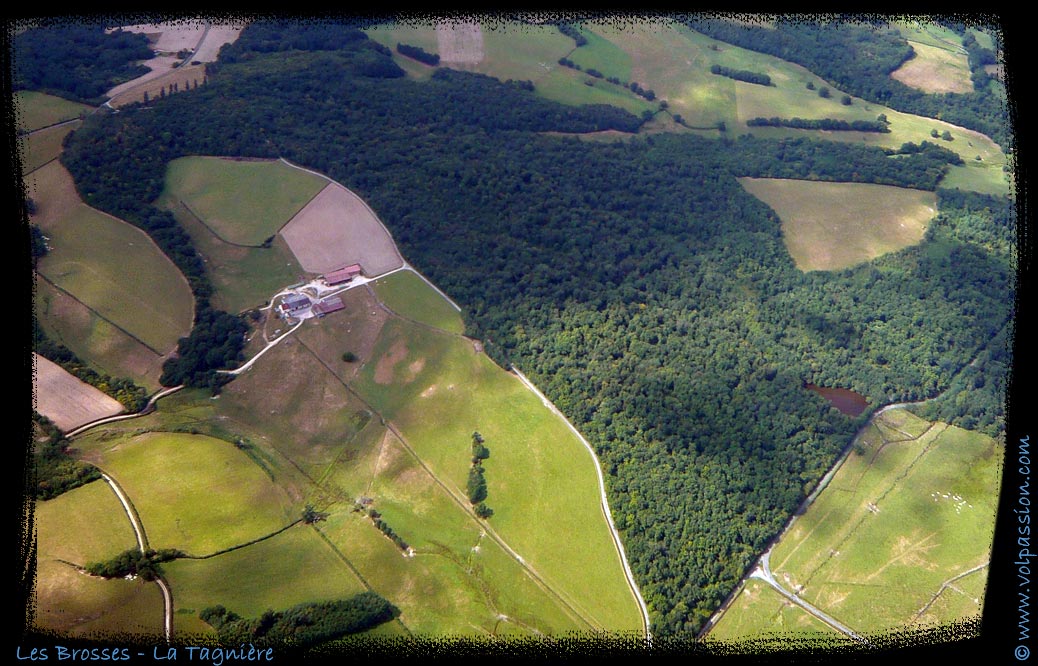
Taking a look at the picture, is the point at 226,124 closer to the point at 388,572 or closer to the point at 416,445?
the point at 416,445

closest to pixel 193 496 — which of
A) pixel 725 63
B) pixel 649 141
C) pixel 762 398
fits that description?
pixel 762 398

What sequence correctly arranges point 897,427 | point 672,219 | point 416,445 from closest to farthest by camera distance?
point 416,445
point 897,427
point 672,219

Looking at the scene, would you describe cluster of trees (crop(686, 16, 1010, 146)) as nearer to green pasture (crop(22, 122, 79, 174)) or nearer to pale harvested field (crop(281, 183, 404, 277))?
pale harvested field (crop(281, 183, 404, 277))

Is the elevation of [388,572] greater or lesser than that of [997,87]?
lesser

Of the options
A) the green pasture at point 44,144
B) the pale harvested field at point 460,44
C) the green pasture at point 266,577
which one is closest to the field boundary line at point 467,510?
the green pasture at point 266,577

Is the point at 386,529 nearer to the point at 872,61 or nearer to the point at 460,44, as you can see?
the point at 460,44

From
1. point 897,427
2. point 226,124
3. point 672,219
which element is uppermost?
point 226,124

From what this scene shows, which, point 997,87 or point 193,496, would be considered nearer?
point 193,496

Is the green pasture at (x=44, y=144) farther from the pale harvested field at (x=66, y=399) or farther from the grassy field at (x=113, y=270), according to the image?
the pale harvested field at (x=66, y=399)

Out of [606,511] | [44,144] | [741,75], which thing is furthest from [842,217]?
[44,144]
